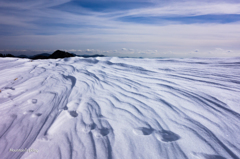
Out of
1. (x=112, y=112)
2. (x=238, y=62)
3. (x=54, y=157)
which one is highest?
(x=238, y=62)

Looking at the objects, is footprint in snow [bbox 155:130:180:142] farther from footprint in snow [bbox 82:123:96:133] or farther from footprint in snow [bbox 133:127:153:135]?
footprint in snow [bbox 82:123:96:133]

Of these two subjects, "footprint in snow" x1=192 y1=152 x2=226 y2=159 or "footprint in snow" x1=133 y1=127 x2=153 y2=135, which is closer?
"footprint in snow" x1=192 y1=152 x2=226 y2=159

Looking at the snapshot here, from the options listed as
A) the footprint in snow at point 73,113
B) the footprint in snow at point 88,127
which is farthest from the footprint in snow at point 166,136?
the footprint in snow at point 73,113

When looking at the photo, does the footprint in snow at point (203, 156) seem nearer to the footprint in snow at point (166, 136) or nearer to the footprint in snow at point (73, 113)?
the footprint in snow at point (166, 136)

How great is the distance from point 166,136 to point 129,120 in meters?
0.46

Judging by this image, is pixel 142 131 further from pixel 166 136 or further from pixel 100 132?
pixel 100 132

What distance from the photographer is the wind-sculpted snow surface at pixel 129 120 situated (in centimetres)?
117

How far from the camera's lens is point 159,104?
5.98 ft

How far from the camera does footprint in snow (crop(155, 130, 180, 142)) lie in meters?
1.25

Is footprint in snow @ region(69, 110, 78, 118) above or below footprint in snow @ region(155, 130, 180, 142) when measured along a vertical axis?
below

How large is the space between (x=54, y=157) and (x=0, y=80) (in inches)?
136

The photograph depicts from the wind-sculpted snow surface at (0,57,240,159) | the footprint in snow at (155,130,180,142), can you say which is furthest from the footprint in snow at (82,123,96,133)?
the footprint in snow at (155,130,180,142)

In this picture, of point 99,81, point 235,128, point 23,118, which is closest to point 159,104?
point 235,128

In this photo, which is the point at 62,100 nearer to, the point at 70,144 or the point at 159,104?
the point at 70,144
